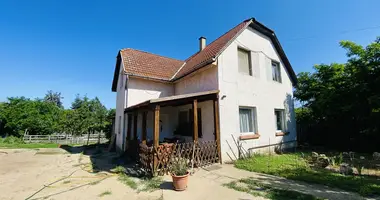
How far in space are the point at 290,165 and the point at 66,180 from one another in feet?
31.1

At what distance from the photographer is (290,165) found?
7574 millimetres

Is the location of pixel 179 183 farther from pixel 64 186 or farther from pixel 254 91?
pixel 254 91

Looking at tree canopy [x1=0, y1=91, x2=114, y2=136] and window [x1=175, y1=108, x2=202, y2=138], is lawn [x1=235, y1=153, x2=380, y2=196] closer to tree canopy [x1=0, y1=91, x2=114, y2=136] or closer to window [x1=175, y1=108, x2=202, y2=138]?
window [x1=175, y1=108, x2=202, y2=138]

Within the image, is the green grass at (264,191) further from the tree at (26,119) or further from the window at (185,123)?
the tree at (26,119)

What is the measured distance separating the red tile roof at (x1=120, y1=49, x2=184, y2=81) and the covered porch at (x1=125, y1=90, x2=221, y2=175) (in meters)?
2.60

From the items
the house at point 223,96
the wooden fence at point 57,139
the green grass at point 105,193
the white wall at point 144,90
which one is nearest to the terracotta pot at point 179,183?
the house at point 223,96

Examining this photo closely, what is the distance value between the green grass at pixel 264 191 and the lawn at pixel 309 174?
151 cm

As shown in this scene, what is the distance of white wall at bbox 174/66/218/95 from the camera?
888 centimetres

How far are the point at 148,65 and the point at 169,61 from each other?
9.51 feet

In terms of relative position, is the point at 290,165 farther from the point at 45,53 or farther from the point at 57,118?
the point at 57,118

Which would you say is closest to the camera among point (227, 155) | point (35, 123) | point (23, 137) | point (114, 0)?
point (227, 155)

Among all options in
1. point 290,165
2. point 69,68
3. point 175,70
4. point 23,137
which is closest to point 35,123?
point 23,137

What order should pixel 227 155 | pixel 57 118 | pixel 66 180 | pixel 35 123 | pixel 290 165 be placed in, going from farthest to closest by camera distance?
pixel 57 118
pixel 35 123
pixel 227 155
pixel 290 165
pixel 66 180

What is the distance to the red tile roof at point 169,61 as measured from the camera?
10.7 meters
